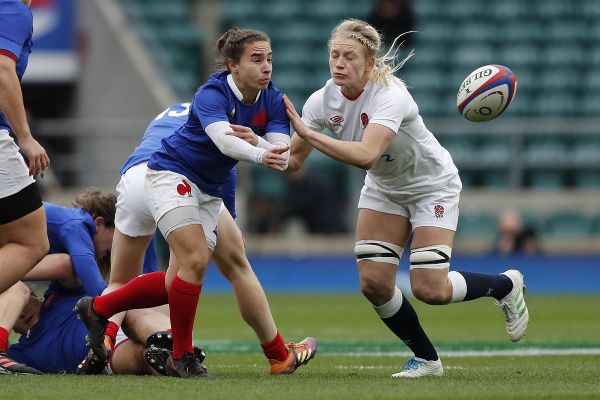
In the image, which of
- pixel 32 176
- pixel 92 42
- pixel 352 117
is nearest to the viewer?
pixel 32 176

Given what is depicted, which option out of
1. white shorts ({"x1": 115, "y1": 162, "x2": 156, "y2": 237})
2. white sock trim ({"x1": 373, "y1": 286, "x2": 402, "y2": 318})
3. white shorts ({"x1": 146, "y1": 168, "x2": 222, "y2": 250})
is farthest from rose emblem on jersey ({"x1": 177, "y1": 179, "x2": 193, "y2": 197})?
white sock trim ({"x1": 373, "y1": 286, "x2": 402, "y2": 318})

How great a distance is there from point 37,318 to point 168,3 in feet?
41.0

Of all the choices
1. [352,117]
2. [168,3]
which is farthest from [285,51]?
[352,117]

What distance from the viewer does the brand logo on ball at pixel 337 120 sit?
6.50m

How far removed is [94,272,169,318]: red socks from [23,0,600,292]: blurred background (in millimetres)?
8462

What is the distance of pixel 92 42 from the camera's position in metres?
17.0

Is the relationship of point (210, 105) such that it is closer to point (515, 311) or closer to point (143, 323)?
point (143, 323)

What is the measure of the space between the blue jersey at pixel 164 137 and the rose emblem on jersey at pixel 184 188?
340mm

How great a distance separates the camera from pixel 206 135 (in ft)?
20.1

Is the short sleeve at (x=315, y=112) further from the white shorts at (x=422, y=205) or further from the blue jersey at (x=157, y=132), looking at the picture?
the blue jersey at (x=157, y=132)

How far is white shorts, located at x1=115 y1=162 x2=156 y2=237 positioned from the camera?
6305 millimetres

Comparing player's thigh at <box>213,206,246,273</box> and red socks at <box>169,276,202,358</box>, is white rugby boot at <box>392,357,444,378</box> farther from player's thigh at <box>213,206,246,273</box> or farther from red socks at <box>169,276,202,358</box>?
red socks at <box>169,276,202,358</box>

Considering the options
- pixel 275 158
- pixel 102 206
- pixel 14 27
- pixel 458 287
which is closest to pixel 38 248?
pixel 102 206

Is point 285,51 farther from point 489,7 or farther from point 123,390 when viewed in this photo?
point 123,390
